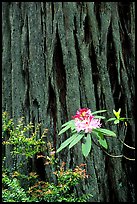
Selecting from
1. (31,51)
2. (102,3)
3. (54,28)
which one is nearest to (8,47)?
(31,51)

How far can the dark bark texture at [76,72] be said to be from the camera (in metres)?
1.94

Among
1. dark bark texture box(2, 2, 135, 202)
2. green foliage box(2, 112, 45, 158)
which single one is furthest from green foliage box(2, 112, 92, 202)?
dark bark texture box(2, 2, 135, 202)

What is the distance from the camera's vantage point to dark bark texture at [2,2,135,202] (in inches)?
76.2

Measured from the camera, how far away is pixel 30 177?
1790 mm

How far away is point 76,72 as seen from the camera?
205 cm

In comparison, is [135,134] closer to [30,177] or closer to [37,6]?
[30,177]

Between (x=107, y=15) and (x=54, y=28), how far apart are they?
347 mm

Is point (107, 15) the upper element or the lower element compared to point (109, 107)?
upper

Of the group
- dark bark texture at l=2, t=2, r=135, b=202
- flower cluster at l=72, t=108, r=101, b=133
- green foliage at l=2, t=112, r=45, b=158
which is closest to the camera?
flower cluster at l=72, t=108, r=101, b=133

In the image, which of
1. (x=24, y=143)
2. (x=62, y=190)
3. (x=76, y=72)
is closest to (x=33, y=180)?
(x=24, y=143)

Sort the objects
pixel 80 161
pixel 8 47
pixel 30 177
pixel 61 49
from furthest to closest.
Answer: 1. pixel 8 47
2. pixel 61 49
3. pixel 80 161
4. pixel 30 177

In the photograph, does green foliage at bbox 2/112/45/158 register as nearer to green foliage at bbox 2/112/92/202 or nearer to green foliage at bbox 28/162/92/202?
green foliage at bbox 2/112/92/202

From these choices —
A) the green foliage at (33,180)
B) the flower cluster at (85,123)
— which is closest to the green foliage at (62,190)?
the green foliage at (33,180)

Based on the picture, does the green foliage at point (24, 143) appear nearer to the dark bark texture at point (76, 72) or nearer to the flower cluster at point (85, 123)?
the dark bark texture at point (76, 72)
